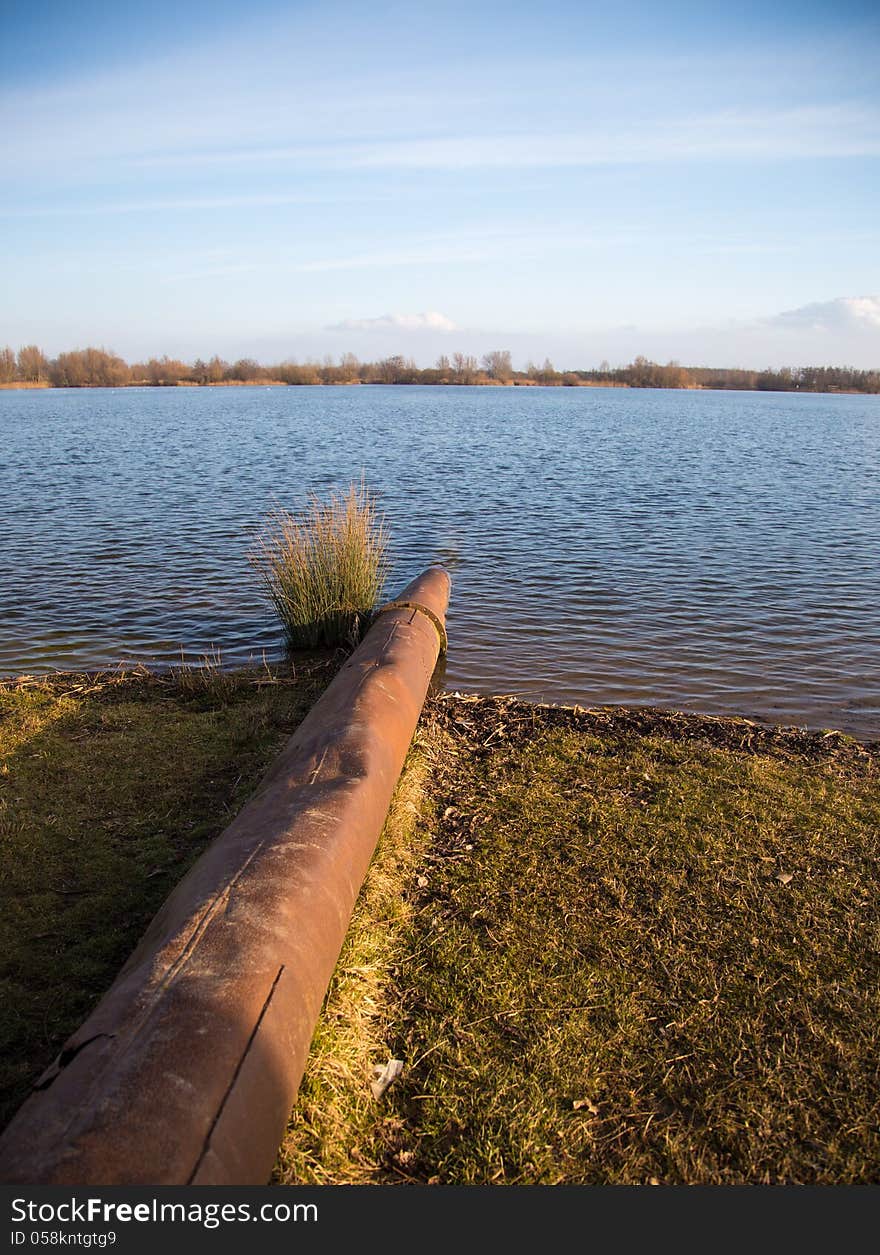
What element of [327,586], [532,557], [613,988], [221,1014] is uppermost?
[327,586]

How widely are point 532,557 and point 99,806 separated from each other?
32.8 feet

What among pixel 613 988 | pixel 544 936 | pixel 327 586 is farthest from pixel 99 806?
pixel 327 586

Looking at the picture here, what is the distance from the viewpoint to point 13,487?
68.0 feet

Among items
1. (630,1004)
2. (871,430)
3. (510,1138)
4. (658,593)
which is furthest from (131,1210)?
(871,430)

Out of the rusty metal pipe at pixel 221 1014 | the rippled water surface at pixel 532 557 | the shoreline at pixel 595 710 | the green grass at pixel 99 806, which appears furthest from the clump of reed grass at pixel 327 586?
the rusty metal pipe at pixel 221 1014

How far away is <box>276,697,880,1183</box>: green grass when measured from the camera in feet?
9.20

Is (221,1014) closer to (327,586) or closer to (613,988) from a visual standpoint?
(613,988)

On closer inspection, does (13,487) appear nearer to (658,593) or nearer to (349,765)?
(658,593)

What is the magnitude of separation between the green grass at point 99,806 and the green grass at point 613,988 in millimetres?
1209

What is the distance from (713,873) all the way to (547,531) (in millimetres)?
12325

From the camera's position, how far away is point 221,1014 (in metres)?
2.50

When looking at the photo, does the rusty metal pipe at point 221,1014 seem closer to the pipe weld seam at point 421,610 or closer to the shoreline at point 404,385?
the pipe weld seam at point 421,610

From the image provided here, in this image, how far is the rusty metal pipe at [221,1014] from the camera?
2104 millimetres

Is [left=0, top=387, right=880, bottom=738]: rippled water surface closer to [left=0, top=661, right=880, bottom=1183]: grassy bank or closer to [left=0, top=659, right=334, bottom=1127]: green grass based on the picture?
[left=0, top=659, right=334, bottom=1127]: green grass
